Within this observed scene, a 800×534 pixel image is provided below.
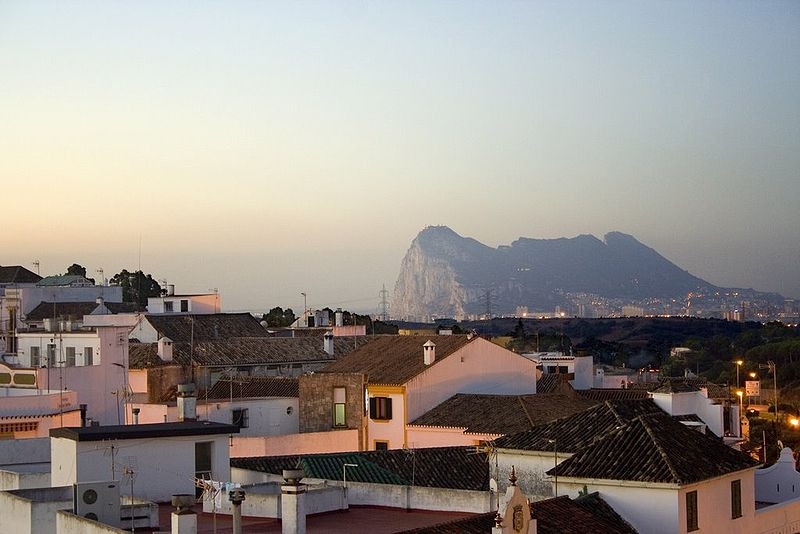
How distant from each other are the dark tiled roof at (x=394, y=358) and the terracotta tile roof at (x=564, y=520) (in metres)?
20.2

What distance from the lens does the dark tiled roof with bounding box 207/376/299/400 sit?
145 feet

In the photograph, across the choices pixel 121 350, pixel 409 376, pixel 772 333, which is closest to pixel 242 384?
pixel 121 350

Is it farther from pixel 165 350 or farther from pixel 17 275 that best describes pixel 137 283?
pixel 165 350

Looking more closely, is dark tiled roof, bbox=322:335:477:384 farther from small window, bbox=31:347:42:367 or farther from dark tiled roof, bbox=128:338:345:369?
small window, bbox=31:347:42:367

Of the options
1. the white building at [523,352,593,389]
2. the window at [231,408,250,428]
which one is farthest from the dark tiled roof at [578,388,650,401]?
the window at [231,408,250,428]

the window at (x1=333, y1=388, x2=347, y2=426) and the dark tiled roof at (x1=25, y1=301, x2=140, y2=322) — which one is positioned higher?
the dark tiled roof at (x1=25, y1=301, x2=140, y2=322)

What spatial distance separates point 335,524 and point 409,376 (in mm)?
20328

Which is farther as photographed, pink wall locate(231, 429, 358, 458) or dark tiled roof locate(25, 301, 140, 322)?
dark tiled roof locate(25, 301, 140, 322)

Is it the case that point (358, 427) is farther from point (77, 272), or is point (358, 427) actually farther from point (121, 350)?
point (77, 272)

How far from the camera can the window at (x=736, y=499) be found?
2083cm

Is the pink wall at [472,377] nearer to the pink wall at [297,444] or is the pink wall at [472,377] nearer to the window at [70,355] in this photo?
the pink wall at [297,444]

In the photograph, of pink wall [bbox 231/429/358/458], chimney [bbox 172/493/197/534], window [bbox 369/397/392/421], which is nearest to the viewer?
chimney [bbox 172/493/197/534]

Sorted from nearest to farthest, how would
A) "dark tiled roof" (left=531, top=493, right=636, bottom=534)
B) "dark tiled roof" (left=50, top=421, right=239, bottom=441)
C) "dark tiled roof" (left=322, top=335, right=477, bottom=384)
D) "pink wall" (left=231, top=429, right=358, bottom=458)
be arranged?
"dark tiled roof" (left=531, top=493, right=636, bottom=534)
"dark tiled roof" (left=50, top=421, right=239, bottom=441)
"pink wall" (left=231, top=429, right=358, bottom=458)
"dark tiled roof" (left=322, top=335, right=477, bottom=384)

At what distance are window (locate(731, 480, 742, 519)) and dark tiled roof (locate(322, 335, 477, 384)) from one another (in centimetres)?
1904
